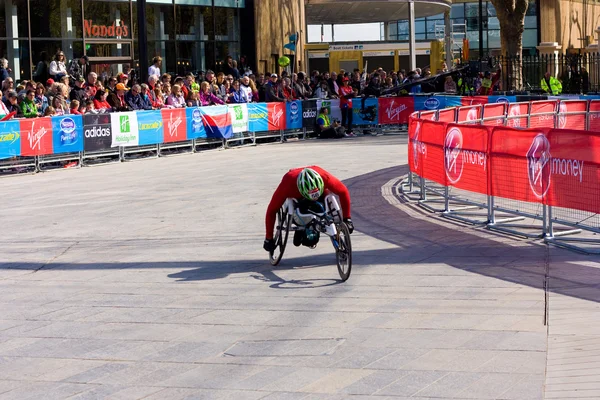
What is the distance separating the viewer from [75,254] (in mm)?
13391

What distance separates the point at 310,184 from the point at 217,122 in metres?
18.7

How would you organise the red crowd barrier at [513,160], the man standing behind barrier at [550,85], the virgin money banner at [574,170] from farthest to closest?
the man standing behind barrier at [550,85]
the red crowd barrier at [513,160]
the virgin money banner at [574,170]

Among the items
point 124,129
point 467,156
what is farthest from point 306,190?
point 124,129

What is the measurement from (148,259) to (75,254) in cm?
120

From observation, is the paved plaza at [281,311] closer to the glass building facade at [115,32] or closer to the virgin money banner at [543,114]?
the virgin money banner at [543,114]

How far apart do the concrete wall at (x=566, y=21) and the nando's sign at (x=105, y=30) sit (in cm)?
3836

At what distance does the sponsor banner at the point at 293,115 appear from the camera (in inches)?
1264

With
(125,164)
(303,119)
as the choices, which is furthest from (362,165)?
(303,119)

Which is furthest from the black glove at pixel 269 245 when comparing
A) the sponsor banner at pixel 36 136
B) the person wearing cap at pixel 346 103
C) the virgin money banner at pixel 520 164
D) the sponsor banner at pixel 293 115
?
the person wearing cap at pixel 346 103

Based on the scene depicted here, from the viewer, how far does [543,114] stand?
22.7 metres

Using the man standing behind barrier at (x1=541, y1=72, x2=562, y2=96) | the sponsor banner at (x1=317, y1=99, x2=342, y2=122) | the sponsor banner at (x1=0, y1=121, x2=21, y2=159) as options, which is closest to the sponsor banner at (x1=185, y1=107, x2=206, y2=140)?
the sponsor banner at (x1=317, y1=99, x2=342, y2=122)

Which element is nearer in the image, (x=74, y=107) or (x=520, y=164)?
(x=520, y=164)

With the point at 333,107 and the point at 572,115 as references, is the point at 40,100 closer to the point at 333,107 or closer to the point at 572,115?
the point at 333,107

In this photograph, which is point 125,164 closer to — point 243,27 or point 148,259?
point 148,259
